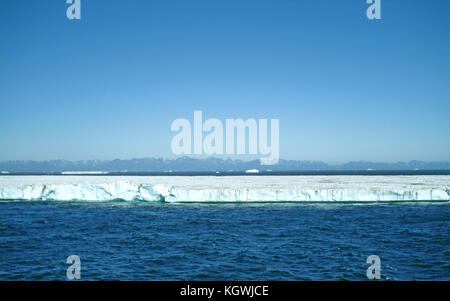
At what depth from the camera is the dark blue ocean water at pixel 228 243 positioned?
12.1m

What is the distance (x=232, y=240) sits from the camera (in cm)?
1725

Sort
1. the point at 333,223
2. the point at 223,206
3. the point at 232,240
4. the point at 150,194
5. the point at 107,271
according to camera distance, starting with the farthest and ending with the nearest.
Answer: the point at 150,194
the point at 223,206
the point at 333,223
the point at 232,240
the point at 107,271

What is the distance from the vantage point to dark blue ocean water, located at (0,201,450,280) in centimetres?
1214

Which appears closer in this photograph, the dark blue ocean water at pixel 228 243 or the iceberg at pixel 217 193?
the dark blue ocean water at pixel 228 243

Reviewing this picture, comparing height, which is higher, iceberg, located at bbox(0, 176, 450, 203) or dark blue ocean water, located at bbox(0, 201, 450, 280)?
iceberg, located at bbox(0, 176, 450, 203)

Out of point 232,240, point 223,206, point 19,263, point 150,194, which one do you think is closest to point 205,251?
point 232,240

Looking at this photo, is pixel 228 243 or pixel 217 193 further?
pixel 217 193

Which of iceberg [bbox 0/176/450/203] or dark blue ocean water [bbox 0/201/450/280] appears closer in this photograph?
dark blue ocean water [bbox 0/201/450/280]

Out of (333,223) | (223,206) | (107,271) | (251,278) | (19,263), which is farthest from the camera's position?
(223,206)

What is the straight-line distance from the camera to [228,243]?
54.4ft

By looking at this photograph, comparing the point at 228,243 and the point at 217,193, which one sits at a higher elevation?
the point at 217,193

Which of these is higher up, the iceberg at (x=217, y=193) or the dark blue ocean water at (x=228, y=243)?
the iceberg at (x=217, y=193)

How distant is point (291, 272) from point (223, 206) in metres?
19.4
